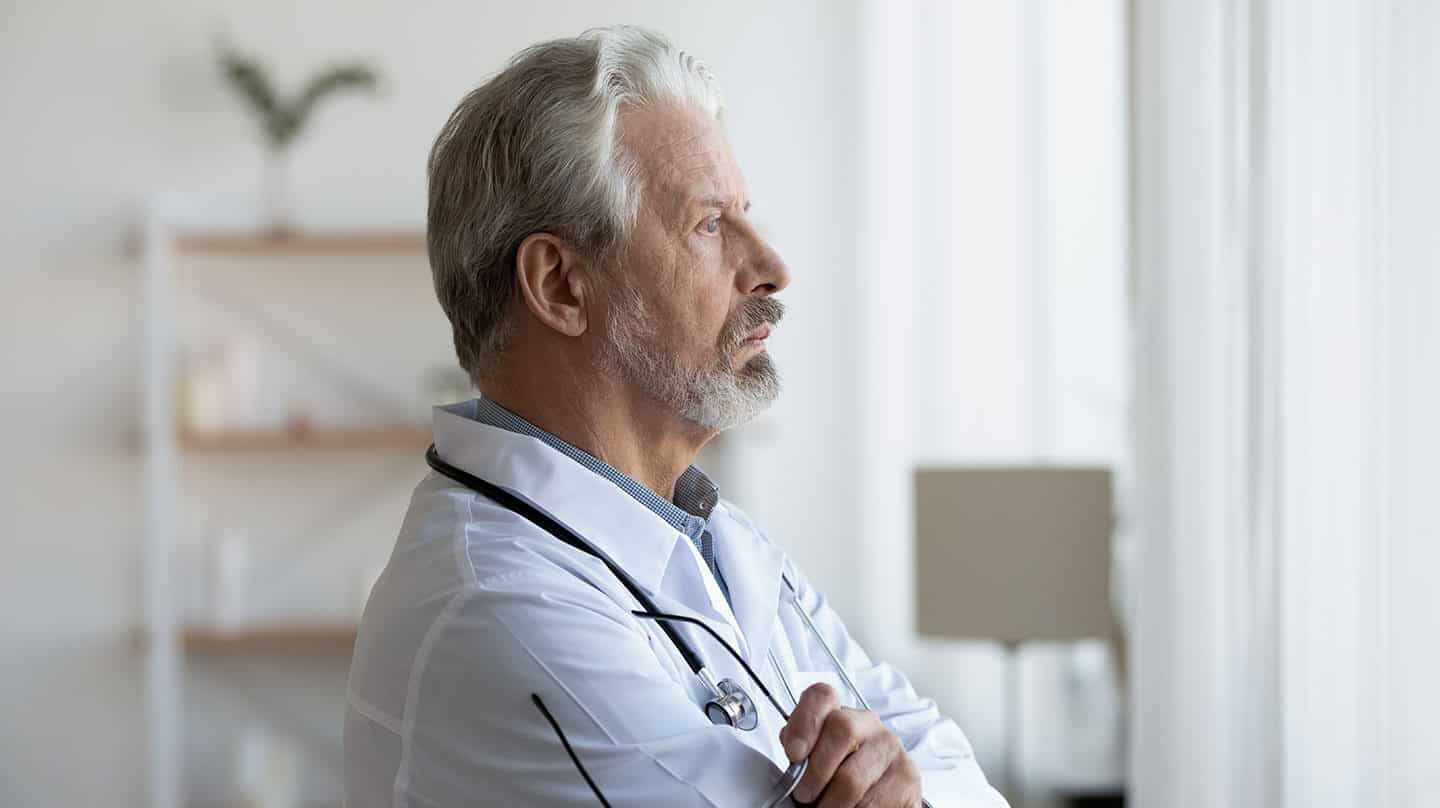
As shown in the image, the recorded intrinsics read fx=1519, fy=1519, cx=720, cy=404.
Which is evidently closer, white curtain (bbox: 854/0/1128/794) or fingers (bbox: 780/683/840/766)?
fingers (bbox: 780/683/840/766)

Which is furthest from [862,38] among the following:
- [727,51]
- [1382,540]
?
[1382,540]

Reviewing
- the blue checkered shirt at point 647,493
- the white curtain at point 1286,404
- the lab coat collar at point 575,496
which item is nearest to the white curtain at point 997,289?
the white curtain at point 1286,404

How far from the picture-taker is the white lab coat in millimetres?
1062

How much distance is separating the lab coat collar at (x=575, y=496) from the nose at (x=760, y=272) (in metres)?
0.25

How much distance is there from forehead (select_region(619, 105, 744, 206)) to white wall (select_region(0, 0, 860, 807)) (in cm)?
280

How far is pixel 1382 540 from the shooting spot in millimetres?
1484

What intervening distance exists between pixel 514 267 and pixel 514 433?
0.17m

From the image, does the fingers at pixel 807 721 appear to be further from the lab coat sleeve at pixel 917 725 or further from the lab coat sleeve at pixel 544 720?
the lab coat sleeve at pixel 917 725

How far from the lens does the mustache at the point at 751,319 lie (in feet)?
4.59

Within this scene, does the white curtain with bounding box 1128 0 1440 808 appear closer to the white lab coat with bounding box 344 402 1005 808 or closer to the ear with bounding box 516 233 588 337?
the white lab coat with bounding box 344 402 1005 808

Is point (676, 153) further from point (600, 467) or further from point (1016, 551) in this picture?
point (1016, 551)

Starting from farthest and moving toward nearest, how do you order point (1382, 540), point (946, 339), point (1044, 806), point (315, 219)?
1. point (315, 219)
2. point (946, 339)
3. point (1044, 806)
4. point (1382, 540)

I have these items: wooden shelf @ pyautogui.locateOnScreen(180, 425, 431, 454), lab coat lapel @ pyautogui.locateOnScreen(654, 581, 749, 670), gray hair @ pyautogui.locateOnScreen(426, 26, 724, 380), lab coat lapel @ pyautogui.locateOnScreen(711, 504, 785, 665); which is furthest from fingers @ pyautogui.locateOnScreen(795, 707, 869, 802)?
wooden shelf @ pyautogui.locateOnScreen(180, 425, 431, 454)

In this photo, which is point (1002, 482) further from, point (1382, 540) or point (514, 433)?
point (514, 433)
